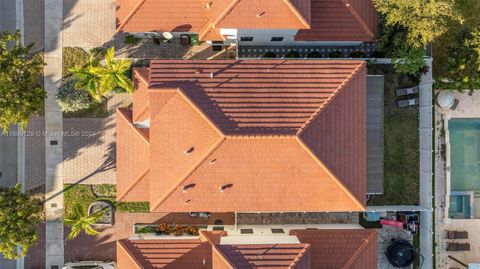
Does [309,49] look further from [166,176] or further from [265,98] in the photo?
[166,176]

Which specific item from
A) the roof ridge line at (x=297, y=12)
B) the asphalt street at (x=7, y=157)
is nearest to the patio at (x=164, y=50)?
the roof ridge line at (x=297, y=12)

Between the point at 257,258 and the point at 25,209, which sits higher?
the point at 25,209

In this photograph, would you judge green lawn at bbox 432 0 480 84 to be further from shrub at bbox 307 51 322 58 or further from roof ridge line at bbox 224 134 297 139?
roof ridge line at bbox 224 134 297 139

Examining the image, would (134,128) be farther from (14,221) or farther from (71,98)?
(14,221)

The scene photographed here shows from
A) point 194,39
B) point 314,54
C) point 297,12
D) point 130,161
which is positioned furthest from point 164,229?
point 297,12

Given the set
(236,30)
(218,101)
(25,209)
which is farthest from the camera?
(25,209)

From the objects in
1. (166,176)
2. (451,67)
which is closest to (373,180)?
(451,67)

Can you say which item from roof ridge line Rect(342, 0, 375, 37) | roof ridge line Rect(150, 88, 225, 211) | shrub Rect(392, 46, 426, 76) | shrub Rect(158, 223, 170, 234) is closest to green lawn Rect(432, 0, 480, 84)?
shrub Rect(392, 46, 426, 76)
